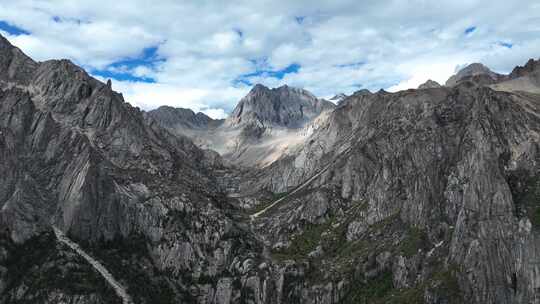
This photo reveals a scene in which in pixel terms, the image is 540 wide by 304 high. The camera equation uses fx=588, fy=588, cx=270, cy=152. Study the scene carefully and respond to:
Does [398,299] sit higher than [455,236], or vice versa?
[455,236]

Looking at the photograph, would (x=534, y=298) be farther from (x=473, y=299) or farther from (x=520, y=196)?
(x=520, y=196)

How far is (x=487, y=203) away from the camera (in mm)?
194000

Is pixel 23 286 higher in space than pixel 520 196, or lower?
lower

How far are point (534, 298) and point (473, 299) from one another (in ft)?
56.8

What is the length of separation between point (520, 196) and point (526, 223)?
14.5m

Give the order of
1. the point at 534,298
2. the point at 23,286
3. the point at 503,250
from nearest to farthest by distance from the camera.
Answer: the point at 534,298 → the point at 503,250 → the point at 23,286

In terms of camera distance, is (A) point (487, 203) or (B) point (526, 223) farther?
(A) point (487, 203)

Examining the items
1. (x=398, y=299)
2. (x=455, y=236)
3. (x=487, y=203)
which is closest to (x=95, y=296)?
(x=398, y=299)

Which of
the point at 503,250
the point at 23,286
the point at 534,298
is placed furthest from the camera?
the point at 23,286

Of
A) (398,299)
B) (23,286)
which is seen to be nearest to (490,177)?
(398,299)

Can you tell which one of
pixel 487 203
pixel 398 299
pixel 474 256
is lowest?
pixel 398 299

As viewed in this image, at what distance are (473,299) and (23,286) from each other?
477 ft

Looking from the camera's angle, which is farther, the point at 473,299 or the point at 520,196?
the point at 520,196

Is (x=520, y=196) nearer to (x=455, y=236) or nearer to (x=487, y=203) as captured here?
(x=487, y=203)
